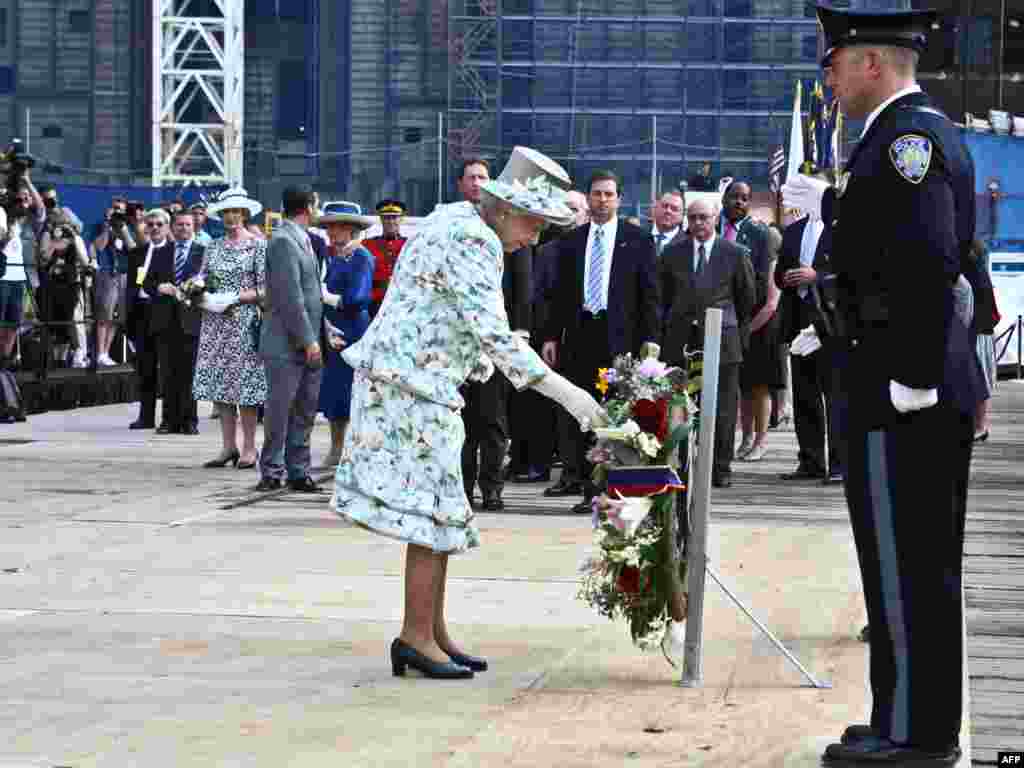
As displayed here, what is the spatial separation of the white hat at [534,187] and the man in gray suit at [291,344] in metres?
6.50

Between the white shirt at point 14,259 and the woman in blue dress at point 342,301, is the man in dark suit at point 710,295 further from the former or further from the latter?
the white shirt at point 14,259

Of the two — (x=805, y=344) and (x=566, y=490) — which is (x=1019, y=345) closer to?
(x=566, y=490)

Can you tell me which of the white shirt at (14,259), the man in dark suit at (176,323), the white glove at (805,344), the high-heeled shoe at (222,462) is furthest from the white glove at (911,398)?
the white shirt at (14,259)

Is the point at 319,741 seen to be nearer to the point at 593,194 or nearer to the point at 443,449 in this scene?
the point at 443,449

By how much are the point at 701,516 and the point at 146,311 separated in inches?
557

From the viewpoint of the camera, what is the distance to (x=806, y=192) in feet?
21.5

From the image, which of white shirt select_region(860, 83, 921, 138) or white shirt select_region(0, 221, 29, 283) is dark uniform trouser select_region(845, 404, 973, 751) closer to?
white shirt select_region(860, 83, 921, 138)

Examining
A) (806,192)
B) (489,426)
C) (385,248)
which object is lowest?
(489,426)

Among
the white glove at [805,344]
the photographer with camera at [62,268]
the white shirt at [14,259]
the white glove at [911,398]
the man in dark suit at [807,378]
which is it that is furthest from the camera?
the photographer with camera at [62,268]

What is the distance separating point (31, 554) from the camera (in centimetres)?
1080

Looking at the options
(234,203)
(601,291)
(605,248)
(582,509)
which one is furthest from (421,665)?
(234,203)

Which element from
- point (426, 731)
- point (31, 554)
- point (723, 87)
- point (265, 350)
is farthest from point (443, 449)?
point (723, 87)

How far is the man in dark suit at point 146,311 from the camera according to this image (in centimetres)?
2016

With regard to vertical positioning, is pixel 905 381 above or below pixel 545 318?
above
